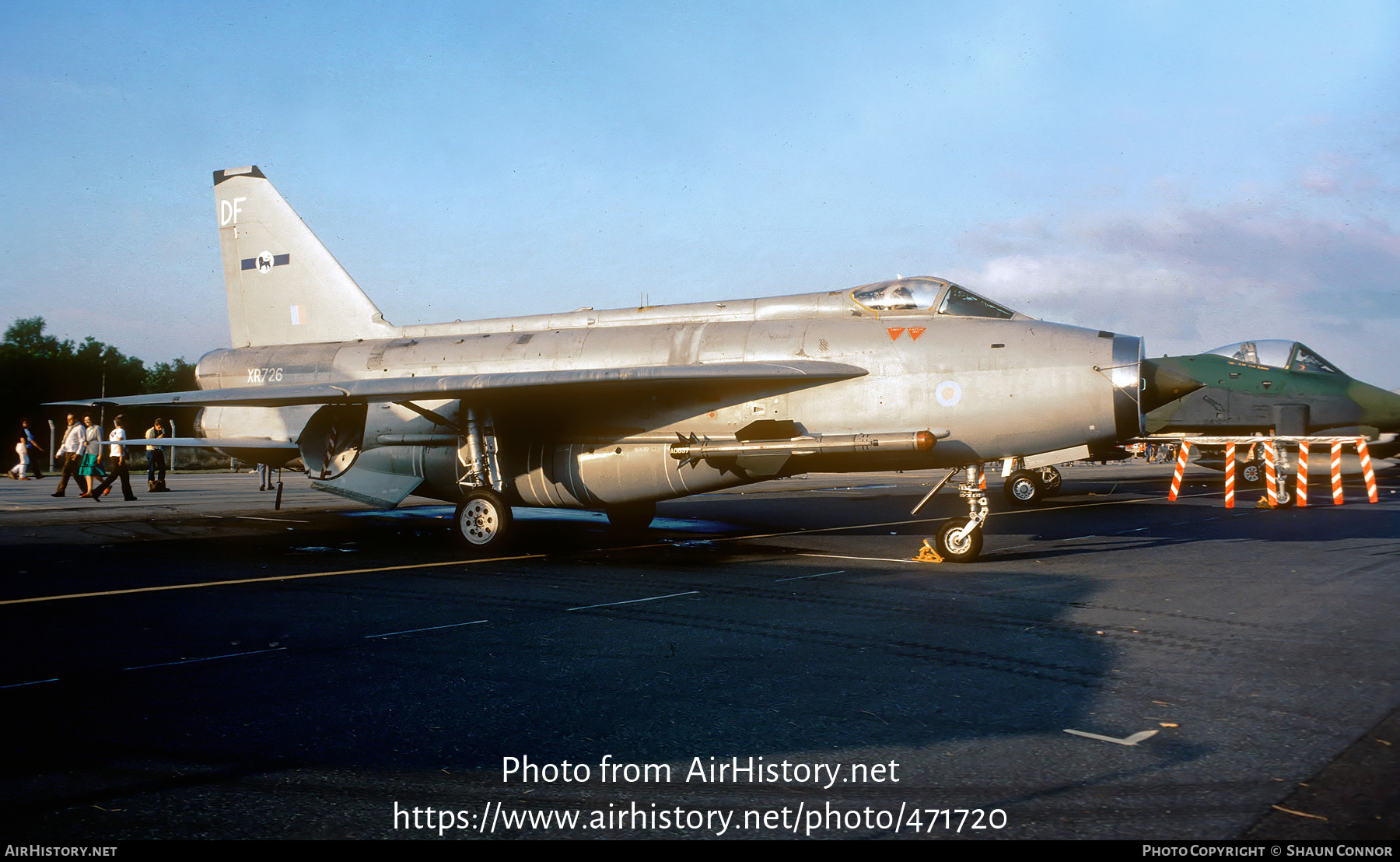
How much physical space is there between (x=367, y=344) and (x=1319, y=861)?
12.7 meters

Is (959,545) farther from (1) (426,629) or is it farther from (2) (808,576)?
(1) (426,629)

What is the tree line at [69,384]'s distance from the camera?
139 feet

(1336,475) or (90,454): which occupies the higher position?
(90,454)

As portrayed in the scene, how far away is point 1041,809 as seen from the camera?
2.95 m

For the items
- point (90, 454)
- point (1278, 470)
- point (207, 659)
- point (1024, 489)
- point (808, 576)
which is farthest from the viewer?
point (90, 454)

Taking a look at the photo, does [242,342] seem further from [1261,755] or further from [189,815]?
[1261,755]

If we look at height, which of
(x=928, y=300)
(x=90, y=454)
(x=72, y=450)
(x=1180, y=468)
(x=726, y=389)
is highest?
(x=928, y=300)

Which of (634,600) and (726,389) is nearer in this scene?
(634,600)

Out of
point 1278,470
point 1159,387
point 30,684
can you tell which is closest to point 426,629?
point 30,684

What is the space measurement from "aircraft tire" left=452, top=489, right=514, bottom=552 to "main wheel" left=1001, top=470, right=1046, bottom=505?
417 inches

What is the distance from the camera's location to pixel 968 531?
A: 9188 millimetres

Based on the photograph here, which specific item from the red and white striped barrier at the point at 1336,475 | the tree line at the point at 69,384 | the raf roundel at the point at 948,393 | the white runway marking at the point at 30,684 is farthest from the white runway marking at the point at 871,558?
the tree line at the point at 69,384

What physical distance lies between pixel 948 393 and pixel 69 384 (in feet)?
167

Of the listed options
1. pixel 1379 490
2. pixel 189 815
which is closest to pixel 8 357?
pixel 189 815
